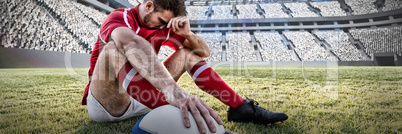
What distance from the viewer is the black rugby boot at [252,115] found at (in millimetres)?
1458

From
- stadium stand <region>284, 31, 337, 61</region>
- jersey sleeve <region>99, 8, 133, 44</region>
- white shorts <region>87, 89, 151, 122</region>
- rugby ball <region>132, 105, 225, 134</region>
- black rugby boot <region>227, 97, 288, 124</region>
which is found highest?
jersey sleeve <region>99, 8, 133, 44</region>

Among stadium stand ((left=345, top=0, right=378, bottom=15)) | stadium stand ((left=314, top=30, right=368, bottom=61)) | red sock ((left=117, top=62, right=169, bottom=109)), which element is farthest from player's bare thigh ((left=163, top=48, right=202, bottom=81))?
stadium stand ((left=345, top=0, right=378, bottom=15))

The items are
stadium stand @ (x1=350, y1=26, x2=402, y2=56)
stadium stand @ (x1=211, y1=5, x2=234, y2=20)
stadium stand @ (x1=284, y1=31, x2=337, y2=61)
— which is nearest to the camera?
stadium stand @ (x1=350, y1=26, x2=402, y2=56)

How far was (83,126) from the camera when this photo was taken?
1.46 metres

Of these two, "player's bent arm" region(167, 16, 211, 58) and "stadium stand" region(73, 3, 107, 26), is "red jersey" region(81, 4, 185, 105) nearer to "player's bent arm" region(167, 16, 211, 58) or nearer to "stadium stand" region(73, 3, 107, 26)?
"player's bent arm" region(167, 16, 211, 58)

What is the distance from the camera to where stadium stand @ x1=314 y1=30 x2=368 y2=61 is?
20.4 m

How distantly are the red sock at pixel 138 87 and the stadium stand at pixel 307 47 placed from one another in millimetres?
22761

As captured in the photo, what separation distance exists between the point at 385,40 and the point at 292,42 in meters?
8.76

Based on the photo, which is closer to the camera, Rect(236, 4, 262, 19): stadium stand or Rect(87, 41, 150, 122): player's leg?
Rect(87, 41, 150, 122): player's leg

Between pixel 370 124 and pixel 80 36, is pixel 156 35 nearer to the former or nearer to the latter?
pixel 370 124

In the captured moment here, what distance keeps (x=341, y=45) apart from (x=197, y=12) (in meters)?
17.7

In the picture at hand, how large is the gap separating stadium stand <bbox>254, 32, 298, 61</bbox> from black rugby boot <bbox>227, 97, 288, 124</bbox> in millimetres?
21188

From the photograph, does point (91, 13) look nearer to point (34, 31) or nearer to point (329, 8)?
point (34, 31)

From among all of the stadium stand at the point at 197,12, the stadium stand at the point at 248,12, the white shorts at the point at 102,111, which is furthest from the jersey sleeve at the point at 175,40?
the stadium stand at the point at 248,12
